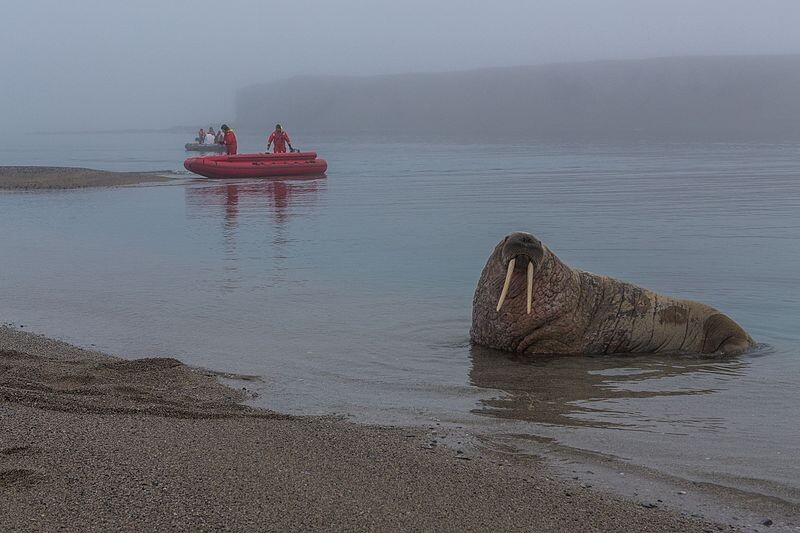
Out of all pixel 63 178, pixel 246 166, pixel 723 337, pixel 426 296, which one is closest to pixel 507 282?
pixel 723 337

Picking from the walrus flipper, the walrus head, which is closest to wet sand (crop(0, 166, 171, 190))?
the walrus head

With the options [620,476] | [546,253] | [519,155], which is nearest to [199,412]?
[620,476]

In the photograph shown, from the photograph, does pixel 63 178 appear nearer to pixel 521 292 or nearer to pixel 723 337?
pixel 521 292

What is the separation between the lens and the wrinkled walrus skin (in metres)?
7.24

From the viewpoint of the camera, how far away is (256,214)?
61.0ft

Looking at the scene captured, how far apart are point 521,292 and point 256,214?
1193 cm

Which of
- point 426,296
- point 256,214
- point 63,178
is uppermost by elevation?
point 63,178

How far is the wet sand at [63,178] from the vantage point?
2652cm

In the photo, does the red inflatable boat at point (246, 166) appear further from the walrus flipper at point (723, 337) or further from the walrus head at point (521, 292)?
the walrus flipper at point (723, 337)

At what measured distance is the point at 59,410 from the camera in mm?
4871

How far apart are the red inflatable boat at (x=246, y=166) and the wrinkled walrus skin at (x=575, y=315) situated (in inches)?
821

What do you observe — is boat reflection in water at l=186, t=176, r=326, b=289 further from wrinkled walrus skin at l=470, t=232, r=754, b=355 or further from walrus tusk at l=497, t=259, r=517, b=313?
walrus tusk at l=497, t=259, r=517, b=313

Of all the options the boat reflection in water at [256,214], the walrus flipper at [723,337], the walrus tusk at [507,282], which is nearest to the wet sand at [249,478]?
the walrus tusk at [507,282]

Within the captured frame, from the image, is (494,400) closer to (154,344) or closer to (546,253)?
(546,253)
